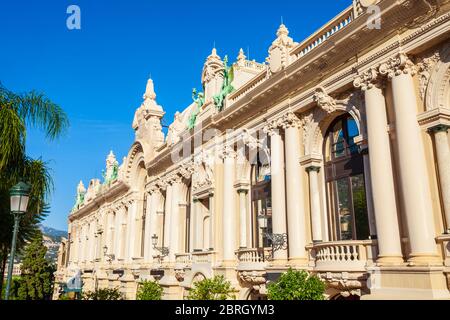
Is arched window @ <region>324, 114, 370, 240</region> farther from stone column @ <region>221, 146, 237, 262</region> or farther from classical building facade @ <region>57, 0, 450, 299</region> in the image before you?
stone column @ <region>221, 146, 237, 262</region>

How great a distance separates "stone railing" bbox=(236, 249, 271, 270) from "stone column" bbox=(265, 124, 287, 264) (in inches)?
42.9

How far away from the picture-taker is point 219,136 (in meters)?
22.3

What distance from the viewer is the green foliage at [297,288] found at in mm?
12852

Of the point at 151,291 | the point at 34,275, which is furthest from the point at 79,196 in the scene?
the point at 151,291

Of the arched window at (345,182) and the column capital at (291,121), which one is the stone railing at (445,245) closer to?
the arched window at (345,182)

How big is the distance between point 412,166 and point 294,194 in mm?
5375

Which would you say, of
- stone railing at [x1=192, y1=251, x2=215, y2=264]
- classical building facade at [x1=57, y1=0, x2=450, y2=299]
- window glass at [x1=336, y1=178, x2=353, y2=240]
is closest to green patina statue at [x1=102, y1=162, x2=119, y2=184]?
classical building facade at [x1=57, y1=0, x2=450, y2=299]

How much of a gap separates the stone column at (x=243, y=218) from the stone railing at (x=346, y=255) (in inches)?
229
